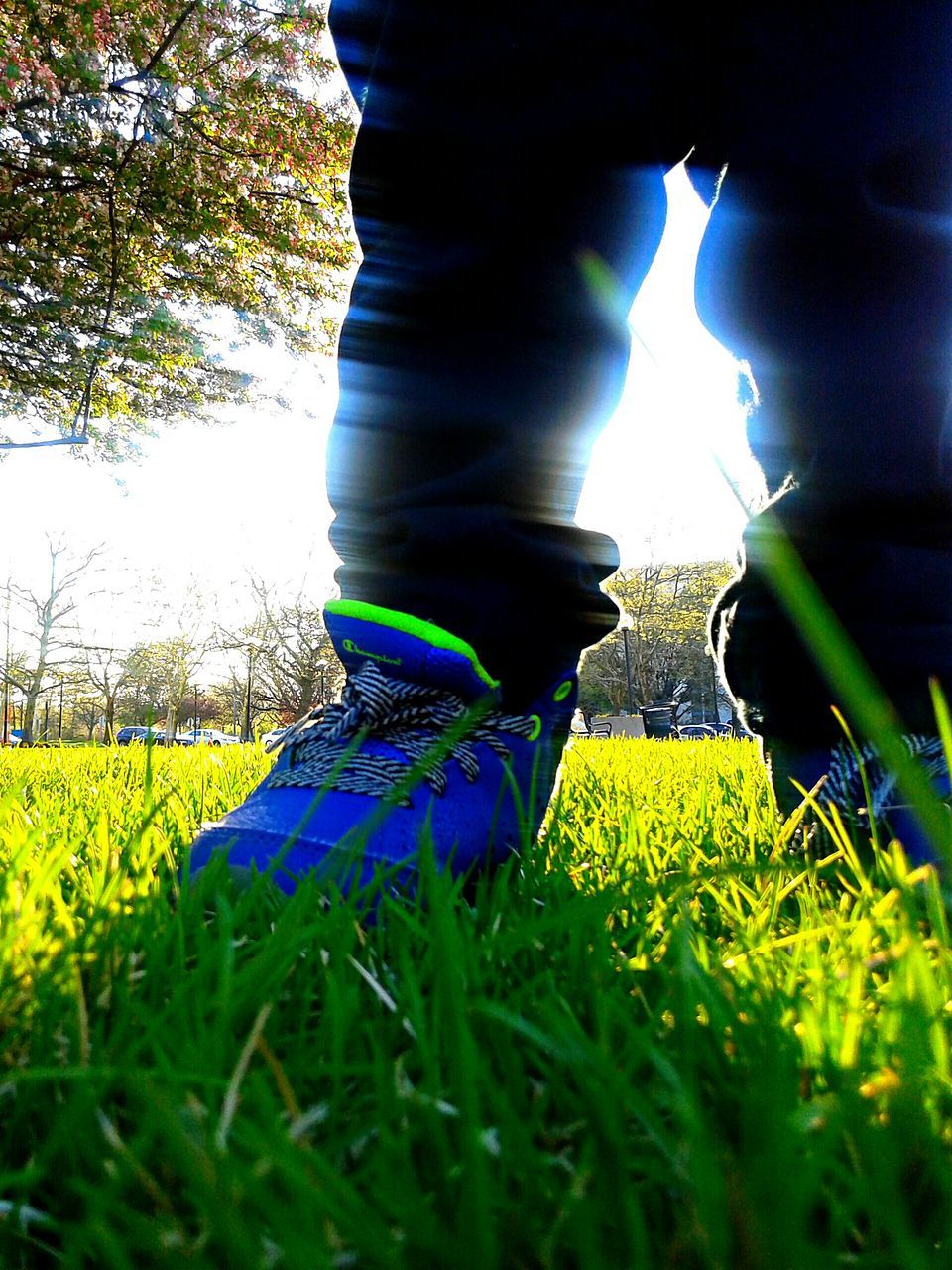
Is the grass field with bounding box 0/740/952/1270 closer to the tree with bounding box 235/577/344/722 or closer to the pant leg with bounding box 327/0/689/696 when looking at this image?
the pant leg with bounding box 327/0/689/696

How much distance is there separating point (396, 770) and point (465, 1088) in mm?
722

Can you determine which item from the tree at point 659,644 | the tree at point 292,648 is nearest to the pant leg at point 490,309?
the tree at point 292,648

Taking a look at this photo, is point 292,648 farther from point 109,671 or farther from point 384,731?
point 384,731

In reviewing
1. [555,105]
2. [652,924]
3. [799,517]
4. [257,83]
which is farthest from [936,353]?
[257,83]

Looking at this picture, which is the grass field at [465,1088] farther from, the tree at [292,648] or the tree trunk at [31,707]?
the tree trunk at [31,707]

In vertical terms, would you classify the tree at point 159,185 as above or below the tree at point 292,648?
above

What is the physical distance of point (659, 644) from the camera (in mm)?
43875

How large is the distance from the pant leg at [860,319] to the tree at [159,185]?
8684 mm

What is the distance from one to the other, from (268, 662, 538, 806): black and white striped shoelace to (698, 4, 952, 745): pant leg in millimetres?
474

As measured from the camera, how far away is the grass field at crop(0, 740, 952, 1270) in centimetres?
32

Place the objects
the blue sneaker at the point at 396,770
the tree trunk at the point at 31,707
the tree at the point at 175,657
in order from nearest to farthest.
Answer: the blue sneaker at the point at 396,770 < the tree trunk at the point at 31,707 < the tree at the point at 175,657

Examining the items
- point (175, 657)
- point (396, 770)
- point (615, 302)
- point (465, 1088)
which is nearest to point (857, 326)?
point (615, 302)

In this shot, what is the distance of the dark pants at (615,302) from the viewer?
120cm

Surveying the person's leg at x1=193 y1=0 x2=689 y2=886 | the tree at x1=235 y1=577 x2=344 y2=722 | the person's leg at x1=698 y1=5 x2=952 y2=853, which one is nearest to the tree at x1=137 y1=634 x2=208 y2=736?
the tree at x1=235 y1=577 x2=344 y2=722
